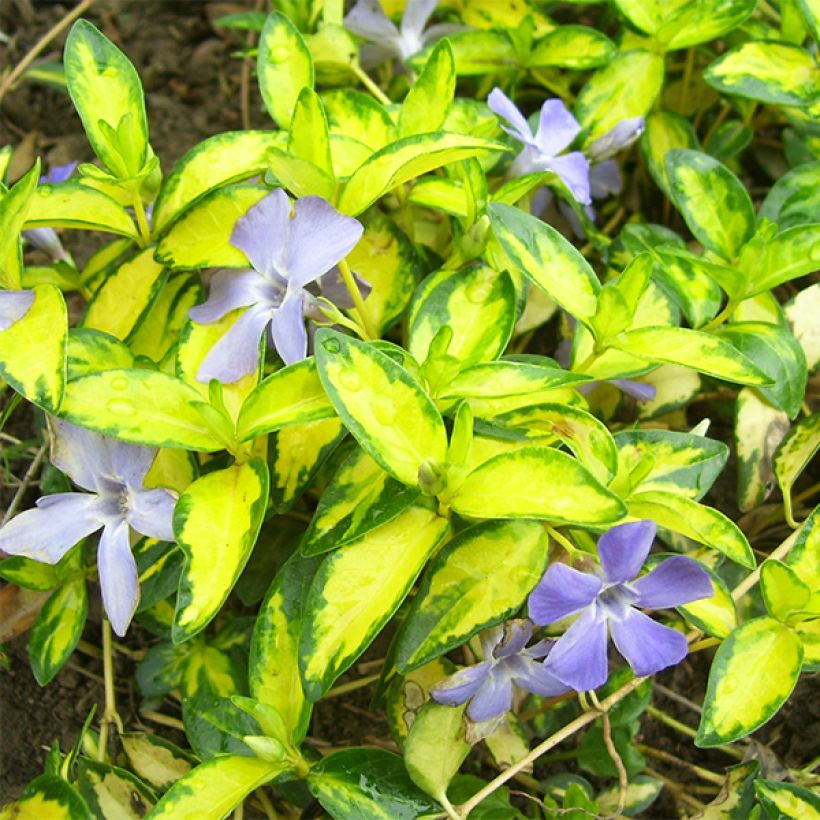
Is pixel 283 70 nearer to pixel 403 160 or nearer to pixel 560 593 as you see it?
pixel 403 160

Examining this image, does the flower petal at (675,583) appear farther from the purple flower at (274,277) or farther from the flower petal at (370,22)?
the flower petal at (370,22)

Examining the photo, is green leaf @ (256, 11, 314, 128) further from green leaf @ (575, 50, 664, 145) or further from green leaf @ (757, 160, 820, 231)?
green leaf @ (757, 160, 820, 231)

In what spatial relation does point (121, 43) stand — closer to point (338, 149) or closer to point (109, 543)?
point (338, 149)

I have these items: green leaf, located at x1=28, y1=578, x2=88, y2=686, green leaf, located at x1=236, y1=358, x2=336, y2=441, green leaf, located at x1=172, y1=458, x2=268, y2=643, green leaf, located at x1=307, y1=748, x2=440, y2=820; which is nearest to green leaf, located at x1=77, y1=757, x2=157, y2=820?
green leaf, located at x1=28, y1=578, x2=88, y2=686

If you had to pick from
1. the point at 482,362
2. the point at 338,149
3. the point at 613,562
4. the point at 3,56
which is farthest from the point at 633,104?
the point at 3,56

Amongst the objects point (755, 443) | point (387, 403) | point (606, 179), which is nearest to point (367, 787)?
point (387, 403)

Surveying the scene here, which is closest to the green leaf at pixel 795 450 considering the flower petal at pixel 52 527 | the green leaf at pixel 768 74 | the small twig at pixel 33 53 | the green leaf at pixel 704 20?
the green leaf at pixel 768 74
